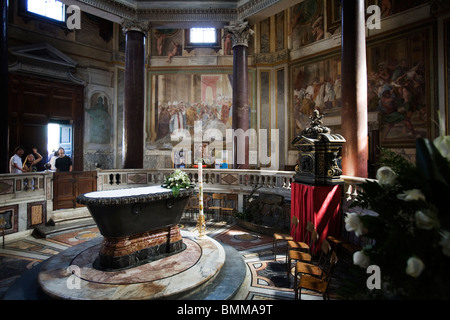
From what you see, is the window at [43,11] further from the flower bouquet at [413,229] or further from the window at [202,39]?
the flower bouquet at [413,229]

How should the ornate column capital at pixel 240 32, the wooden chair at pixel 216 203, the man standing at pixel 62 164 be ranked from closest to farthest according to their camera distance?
the wooden chair at pixel 216 203 < the man standing at pixel 62 164 < the ornate column capital at pixel 240 32

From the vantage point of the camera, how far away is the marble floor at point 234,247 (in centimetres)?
380

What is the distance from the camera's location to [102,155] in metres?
13.1

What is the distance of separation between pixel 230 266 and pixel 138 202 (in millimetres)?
2020

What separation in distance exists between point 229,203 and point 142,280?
5265 millimetres

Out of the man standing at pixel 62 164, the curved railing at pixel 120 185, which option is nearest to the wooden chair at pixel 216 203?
the curved railing at pixel 120 185

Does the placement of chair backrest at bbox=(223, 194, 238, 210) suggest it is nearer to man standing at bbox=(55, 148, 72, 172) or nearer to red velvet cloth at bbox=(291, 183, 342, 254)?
red velvet cloth at bbox=(291, 183, 342, 254)

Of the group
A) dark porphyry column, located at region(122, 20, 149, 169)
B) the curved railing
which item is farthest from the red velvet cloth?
dark porphyry column, located at region(122, 20, 149, 169)

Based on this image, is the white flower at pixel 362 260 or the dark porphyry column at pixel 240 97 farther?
the dark porphyry column at pixel 240 97

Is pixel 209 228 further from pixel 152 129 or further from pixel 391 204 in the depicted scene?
pixel 152 129

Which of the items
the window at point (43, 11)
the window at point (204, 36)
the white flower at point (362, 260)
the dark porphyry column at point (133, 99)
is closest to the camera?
the white flower at point (362, 260)

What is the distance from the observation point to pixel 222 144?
1381cm

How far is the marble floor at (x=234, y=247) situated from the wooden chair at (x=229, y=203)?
555 mm

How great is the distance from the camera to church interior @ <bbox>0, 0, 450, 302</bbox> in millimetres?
3316
